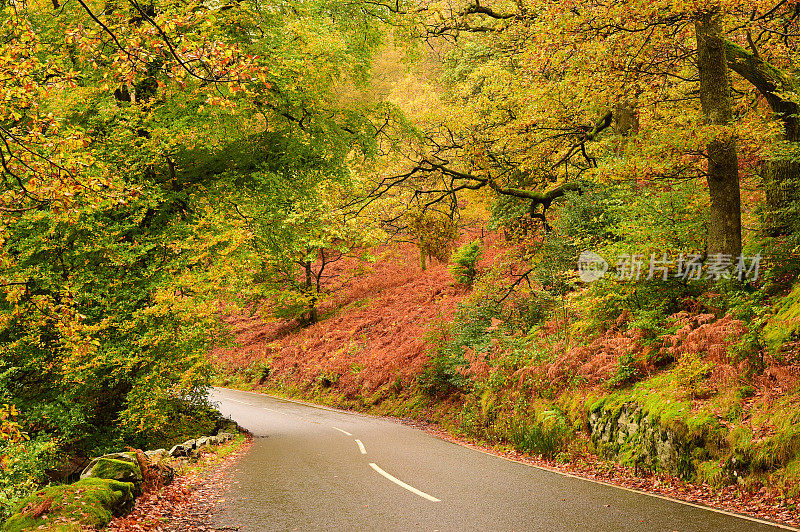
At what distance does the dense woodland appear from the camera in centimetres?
833

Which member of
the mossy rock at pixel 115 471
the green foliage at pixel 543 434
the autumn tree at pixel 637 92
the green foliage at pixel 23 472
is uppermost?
the autumn tree at pixel 637 92

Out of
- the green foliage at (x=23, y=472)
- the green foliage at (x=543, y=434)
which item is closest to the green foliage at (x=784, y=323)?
the green foliage at (x=543, y=434)

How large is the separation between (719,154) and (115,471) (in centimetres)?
1190

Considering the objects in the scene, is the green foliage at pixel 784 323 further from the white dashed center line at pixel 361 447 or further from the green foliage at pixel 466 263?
the green foliage at pixel 466 263

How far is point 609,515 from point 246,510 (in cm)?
485


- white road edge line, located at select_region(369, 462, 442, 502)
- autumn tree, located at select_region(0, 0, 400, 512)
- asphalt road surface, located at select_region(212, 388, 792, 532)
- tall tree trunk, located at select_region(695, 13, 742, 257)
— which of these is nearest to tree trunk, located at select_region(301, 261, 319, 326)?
autumn tree, located at select_region(0, 0, 400, 512)

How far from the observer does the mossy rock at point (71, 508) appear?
561 cm

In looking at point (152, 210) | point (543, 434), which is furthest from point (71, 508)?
point (543, 434)

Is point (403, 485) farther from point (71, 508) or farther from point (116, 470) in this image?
point (71, 508)

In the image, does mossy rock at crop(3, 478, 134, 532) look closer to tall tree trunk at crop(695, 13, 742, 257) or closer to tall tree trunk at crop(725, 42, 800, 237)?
tall tree trunk at crop(695, 13, 742, 257)

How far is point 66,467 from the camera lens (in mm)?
11930

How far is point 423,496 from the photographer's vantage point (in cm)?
769

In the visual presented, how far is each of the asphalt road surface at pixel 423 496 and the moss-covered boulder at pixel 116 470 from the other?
140cm

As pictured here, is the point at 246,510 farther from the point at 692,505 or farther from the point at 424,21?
the point at 424,21
